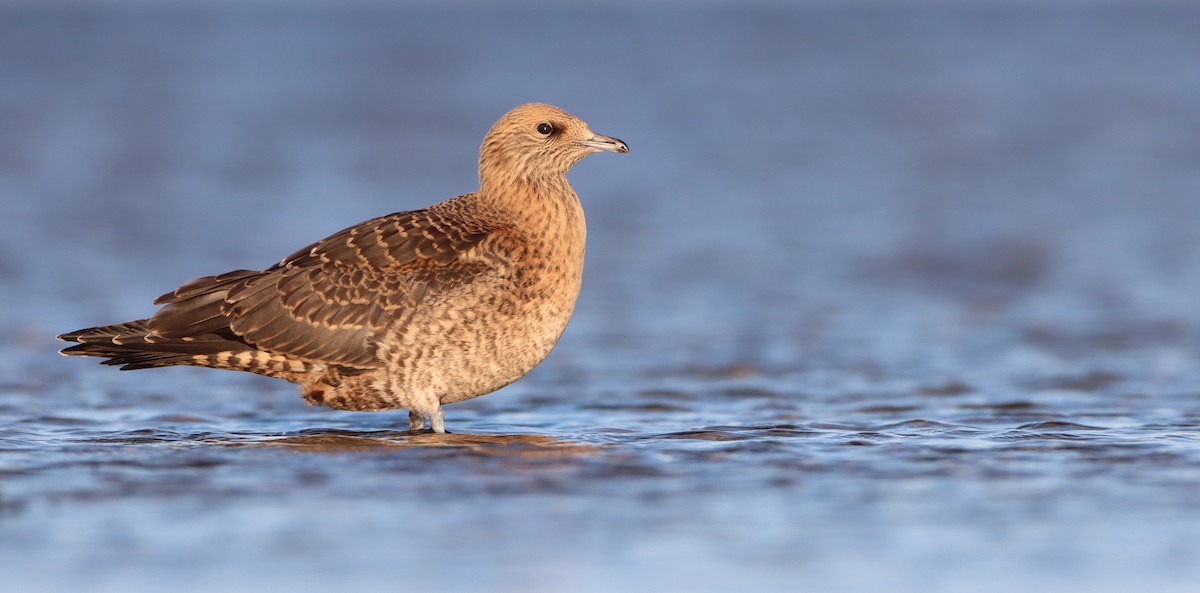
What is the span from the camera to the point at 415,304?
8.00 m

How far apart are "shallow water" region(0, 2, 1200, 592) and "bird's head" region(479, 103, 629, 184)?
133cm

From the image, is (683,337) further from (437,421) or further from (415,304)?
(415,304)

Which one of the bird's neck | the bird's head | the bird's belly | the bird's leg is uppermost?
the bird's head

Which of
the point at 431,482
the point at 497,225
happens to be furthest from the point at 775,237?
the point at 431,482

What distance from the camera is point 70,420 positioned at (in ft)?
27.9

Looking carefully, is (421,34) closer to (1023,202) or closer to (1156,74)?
(1156,74)

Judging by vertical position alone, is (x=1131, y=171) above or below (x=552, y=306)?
above

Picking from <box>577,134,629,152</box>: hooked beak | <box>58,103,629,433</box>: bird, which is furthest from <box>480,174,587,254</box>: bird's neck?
<box>577,134,629,152</box>: hooked beak

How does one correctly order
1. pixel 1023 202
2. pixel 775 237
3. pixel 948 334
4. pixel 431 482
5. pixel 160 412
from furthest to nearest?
pixel 1023 202
pixel 775 237
pixel 948 334
pixel 160 412
pixel 431 482

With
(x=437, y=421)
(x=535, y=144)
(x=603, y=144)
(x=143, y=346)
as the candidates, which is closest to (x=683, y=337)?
(x=603, y=144)

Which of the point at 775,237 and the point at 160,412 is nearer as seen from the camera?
the point at 160,412

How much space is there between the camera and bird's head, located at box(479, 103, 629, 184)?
8.52m

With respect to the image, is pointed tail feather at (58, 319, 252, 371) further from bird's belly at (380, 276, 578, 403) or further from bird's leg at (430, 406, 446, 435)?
bird's leg at (430, 406, 446, 435)

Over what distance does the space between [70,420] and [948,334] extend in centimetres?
572
